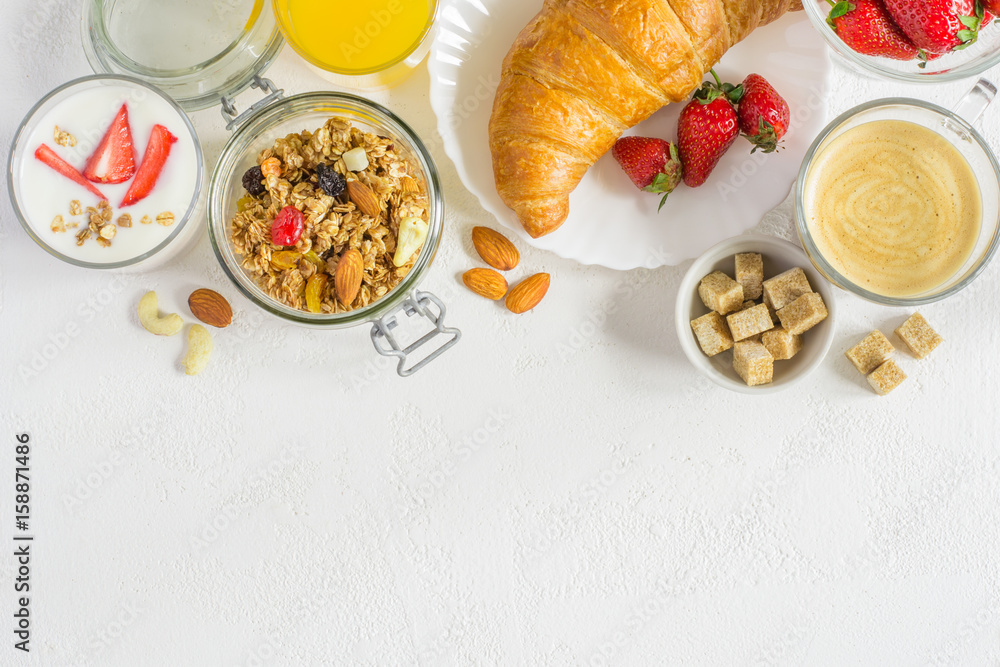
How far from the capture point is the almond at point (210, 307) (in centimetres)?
140

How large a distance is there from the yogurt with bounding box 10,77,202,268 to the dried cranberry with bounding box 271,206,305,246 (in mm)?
174

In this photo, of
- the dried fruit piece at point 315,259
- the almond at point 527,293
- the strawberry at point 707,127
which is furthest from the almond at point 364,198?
the strawberry at point 707,127

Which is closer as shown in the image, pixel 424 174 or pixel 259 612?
pixel 424 174

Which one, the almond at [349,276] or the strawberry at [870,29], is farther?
the almond at [349,276]

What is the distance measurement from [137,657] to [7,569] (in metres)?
0.33

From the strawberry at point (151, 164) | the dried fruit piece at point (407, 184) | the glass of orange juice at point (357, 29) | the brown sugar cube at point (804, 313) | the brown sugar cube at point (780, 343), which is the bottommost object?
the brown sugar cube at point (780, 343)

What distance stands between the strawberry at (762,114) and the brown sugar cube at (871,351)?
1.46ft

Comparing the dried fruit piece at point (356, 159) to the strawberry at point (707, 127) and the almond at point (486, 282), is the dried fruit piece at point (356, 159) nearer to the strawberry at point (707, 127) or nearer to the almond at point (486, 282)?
the almond at point (486, 282)

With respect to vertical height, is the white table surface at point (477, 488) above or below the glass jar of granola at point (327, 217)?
below

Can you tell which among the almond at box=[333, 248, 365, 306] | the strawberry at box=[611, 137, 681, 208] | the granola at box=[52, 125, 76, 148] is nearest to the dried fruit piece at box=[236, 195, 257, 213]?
the almond at box=[333, 248, 365, 306]

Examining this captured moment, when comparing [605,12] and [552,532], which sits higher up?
[605,12]

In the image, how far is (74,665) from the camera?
4.76 feet

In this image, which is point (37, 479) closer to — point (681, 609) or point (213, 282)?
point (213, 282)

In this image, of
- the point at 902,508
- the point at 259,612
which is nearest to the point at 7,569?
the point at 259,612
